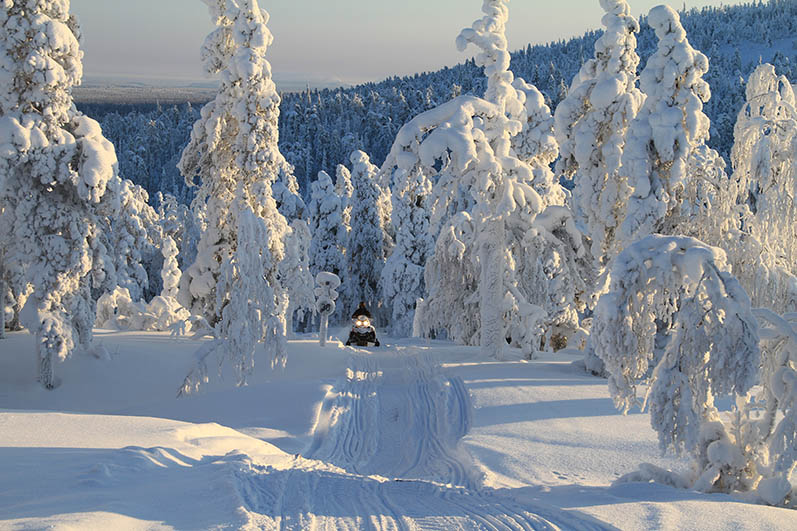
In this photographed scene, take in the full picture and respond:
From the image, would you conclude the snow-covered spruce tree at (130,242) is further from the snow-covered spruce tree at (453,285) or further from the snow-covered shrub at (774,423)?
the snow-covered shrub at (774,423)

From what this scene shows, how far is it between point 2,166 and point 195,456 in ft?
43.7

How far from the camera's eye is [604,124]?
19.2 m

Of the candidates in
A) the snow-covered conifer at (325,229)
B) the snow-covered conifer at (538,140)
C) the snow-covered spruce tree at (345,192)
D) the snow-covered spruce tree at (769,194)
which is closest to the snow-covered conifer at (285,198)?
the snow-covered conifer at (325,229)

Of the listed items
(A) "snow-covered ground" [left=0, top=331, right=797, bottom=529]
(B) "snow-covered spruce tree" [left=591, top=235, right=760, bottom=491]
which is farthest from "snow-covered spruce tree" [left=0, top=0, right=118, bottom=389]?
(B) "snow-covered spruce tree" [left=591, top=235, right=760, bottom=491]

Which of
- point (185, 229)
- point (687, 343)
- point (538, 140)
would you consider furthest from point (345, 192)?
point (687, 343)

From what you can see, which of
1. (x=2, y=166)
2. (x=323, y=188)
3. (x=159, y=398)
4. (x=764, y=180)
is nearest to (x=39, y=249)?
(x=2, y=166)

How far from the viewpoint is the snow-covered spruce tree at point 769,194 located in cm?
1689

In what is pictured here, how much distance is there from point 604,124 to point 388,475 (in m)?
13.0

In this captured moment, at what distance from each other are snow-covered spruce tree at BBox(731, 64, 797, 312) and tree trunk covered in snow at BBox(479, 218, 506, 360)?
6.39 meters

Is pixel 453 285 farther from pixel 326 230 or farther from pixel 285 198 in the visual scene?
pixel 326 230

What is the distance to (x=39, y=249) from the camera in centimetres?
1906

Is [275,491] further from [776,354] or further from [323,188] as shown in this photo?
[323,188]

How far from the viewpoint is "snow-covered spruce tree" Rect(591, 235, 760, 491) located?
815cm

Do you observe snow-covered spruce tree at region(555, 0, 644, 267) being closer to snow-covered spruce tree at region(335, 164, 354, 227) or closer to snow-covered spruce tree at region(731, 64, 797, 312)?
snow-covered spruce tree at region(731, 64, 797, 312)
